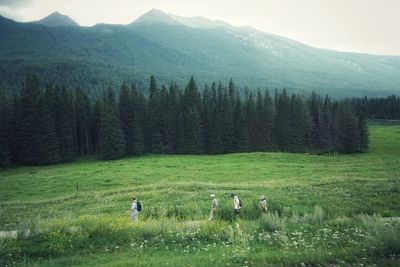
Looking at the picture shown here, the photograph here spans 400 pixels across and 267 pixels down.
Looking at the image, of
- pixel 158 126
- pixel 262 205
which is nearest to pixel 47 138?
pixel 158 126

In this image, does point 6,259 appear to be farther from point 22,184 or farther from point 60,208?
point 22,184

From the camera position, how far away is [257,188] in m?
36.9

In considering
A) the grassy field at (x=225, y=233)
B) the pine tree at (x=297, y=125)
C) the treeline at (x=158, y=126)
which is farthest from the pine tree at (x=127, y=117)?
the grassy field at (x=225, y=233)

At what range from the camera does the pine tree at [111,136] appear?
297 ft

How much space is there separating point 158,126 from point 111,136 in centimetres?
1399

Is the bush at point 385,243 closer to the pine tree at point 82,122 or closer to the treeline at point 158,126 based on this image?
the treeline at point 158,126

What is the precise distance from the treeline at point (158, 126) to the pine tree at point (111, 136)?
0.24 m

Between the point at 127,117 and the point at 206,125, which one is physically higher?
the point at 127,117

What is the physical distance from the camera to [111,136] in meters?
90.9

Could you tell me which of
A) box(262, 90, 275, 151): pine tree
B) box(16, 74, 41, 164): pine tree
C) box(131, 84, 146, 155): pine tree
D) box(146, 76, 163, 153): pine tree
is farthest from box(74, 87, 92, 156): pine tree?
box(262, 90, 275, 151): pine tree

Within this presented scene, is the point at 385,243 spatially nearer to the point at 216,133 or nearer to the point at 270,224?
the point at 270,224

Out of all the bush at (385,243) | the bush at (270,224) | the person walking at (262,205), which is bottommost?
the person walking at (262,205)

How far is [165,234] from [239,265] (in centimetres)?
582

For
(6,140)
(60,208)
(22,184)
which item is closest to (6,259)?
(60,208)
